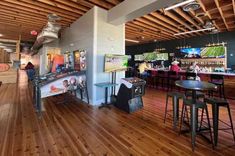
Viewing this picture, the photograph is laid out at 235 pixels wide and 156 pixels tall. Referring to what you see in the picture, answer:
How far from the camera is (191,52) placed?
9.91 meters

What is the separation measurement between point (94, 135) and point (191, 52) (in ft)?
30.5

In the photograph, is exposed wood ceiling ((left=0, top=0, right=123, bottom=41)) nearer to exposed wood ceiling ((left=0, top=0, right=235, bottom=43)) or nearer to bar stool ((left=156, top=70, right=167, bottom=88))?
exposed wood ceiling ((left=0, top=0, right=235, bottom=43))

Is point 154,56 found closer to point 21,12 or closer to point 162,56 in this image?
point 162,56

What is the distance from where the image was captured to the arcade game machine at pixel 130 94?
422 centimetres

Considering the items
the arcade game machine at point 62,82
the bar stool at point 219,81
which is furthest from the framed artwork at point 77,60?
the bar stool at point 219,81

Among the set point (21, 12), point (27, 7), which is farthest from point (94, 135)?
point (21, 12)

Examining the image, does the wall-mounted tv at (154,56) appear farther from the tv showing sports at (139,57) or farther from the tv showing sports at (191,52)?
the tv showing sports at (191,52)

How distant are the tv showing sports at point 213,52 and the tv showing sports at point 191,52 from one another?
0.83 feet

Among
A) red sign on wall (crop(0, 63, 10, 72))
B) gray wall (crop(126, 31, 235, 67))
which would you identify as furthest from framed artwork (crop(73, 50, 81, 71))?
gray wall (crop(126, 31, 235, 67))

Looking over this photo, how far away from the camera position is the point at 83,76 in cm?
499

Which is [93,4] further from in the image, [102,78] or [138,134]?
[138,134]

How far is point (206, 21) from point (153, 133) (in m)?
5.54

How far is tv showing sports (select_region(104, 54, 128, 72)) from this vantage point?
4657 mm

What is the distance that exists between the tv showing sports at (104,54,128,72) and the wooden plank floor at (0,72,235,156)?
136 centimetres
